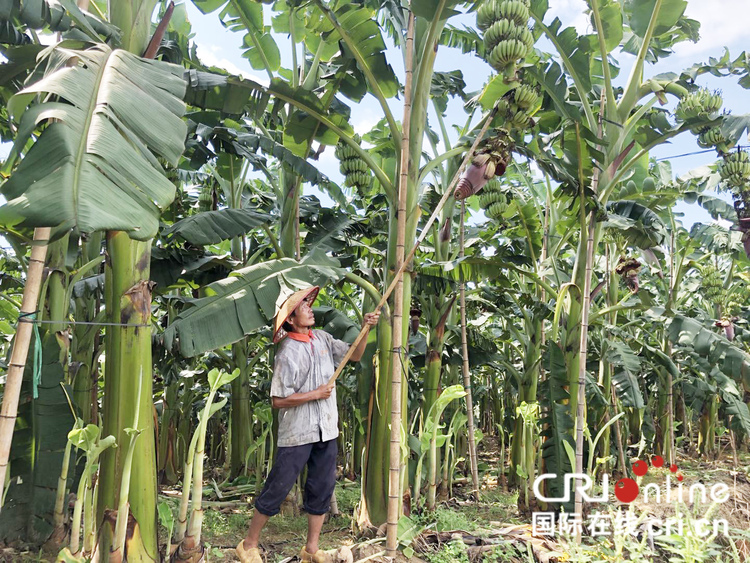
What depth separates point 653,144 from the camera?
13.7ft

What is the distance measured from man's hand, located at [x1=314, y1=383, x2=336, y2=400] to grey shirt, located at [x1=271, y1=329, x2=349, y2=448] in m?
0.09

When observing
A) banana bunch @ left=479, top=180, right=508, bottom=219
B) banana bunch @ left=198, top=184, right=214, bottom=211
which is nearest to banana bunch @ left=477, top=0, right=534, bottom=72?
banana bunch @ left=479, top=180, right=508, bottom=219

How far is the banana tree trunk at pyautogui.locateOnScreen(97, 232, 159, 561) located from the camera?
106 inches

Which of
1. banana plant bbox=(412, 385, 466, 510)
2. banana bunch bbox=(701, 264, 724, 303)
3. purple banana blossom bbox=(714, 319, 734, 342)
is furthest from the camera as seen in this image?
banana bunch bbox=(701, 264, 724, 303)

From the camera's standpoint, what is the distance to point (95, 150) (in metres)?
1.58

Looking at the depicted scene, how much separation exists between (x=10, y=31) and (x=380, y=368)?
2889 mm

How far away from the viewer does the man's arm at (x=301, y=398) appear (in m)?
3.04

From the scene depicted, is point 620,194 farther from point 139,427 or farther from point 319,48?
point 139,427

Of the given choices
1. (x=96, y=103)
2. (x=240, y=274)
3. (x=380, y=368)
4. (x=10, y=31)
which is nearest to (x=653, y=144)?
(x=380, y=368)

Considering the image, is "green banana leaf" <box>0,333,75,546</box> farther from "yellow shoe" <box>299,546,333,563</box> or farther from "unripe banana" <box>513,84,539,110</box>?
"unripe banana" <box>513,84,539,110</box>

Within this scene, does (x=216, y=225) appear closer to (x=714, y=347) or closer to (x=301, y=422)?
(x=301, y=422)

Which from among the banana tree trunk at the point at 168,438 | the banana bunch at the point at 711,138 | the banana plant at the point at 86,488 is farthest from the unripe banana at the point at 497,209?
the banana tree trunk at the point at 168,438

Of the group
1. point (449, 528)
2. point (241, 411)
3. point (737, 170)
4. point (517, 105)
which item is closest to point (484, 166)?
point (517, 105)

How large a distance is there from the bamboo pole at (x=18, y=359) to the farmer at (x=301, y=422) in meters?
1.31
